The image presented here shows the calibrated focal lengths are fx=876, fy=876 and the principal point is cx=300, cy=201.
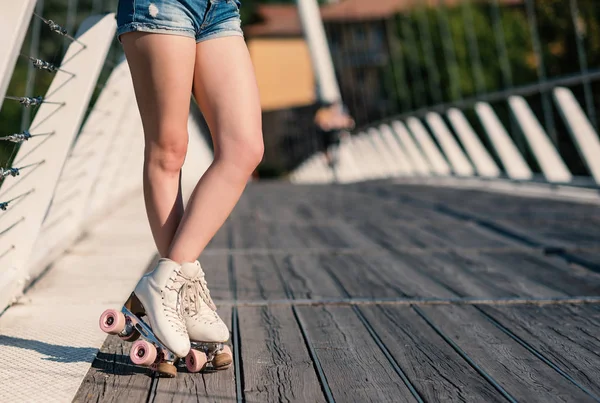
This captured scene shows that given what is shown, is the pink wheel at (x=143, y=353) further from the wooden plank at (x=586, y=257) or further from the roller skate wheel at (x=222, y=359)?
the wooden plank at (x=586, y=257)

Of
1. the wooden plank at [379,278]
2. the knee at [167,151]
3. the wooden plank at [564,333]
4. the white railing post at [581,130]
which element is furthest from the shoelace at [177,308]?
the white railing post at [581,130]

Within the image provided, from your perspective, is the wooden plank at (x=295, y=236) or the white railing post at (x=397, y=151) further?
the white railing post at (x=397, y=151)

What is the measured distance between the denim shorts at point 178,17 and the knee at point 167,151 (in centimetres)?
18

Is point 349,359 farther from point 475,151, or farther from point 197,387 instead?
point 475,151

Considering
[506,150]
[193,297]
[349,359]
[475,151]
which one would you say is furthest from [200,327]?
[475,151]

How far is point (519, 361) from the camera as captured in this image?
64.8 inches

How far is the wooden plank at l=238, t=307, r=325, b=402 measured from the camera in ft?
4.73

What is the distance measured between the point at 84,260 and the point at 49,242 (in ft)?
0.63

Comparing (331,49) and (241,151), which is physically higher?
(331,49)

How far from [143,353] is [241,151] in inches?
15.4

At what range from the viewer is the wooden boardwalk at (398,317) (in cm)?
148

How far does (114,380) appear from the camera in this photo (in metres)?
1.52

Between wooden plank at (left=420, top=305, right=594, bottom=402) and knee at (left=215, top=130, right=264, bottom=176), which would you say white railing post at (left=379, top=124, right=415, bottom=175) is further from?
knee at (left=215, top=130, right=264, bottom=176)

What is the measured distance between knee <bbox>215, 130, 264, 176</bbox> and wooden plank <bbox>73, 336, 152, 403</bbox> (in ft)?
1.34
